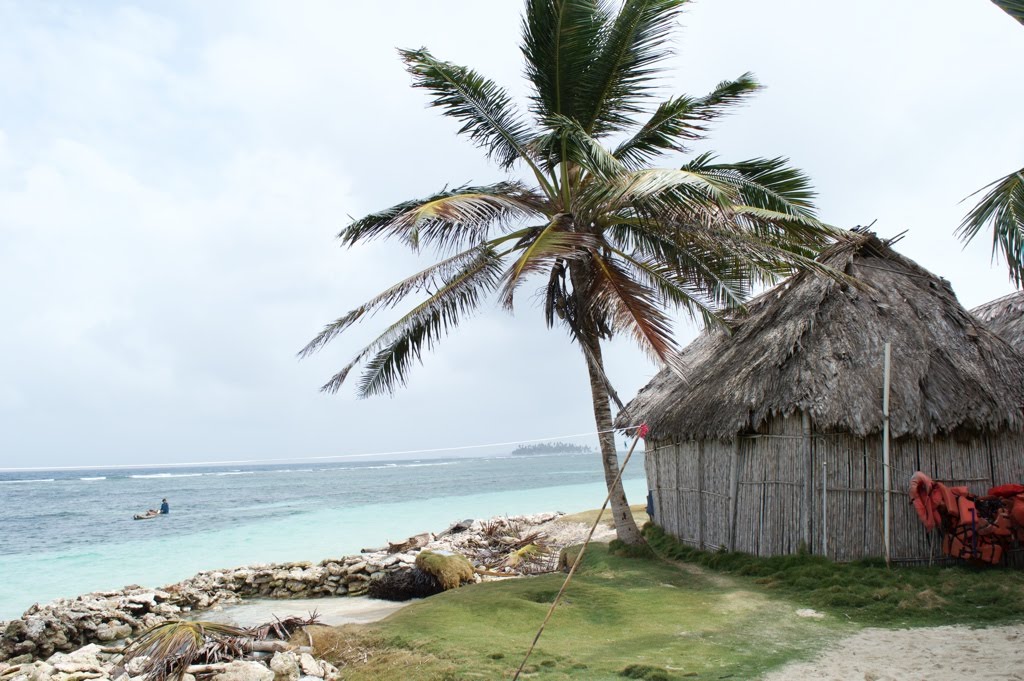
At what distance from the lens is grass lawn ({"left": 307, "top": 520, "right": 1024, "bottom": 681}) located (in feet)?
18.0

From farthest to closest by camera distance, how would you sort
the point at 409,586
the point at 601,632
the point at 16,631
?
the point at 409,586
the point at 16,631
the point at 601,632

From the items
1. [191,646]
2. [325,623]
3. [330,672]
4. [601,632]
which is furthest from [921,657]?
[325,623]

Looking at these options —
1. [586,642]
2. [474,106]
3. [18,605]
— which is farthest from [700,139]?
[18,605]

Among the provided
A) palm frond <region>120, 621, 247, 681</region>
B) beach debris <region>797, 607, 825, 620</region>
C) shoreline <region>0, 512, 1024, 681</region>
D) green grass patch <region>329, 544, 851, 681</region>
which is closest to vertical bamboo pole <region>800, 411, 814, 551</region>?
green grass patch <region>329, 544, 851, 681</region>

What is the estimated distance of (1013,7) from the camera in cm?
527

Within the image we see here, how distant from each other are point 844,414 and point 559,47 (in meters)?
5.50

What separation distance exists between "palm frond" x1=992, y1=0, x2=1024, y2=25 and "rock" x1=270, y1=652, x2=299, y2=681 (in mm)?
7716

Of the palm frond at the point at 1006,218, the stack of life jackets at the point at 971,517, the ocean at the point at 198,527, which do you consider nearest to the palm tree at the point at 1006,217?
the palm frond at the point at 1006,218

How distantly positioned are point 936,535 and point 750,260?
379 centimetres

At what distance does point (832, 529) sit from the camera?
26.9 ft

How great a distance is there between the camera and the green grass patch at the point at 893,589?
6.55 meters

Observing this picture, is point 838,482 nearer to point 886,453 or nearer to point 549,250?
point 886,453

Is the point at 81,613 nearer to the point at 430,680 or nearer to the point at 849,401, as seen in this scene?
the point at 430,680

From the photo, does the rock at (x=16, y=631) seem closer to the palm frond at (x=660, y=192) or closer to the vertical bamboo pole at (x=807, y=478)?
the palm frond at (x=660, y=192)
